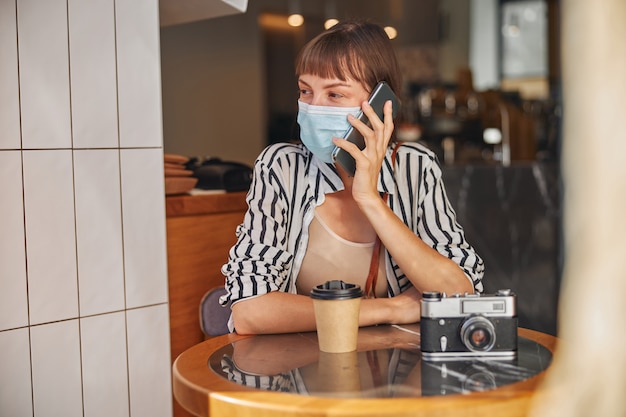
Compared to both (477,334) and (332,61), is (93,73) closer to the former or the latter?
(332,61)

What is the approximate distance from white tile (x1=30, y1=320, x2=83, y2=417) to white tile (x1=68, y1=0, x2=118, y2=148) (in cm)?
45

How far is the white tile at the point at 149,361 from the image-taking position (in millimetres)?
1943

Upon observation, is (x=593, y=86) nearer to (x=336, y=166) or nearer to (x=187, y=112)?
(x=336, y=166)

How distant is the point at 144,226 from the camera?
195 cm

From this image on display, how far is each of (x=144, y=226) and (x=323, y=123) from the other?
658 millimetres

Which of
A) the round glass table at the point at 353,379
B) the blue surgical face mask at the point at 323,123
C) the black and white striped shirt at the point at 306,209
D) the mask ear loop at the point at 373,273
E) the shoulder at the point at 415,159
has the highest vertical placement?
the blue surgical face mask at the point at 323,123

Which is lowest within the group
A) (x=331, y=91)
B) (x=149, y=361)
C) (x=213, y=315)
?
(x=149, y=361)

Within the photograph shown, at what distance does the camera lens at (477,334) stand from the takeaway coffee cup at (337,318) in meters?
0.19

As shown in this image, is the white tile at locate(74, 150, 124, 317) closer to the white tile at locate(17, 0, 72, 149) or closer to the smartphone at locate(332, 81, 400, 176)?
the white tile at locate(17, 0, 72, 149)

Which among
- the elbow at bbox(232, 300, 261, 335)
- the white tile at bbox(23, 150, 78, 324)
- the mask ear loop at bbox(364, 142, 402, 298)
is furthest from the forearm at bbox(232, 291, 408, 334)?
the white tile at bbox(23, 150, 78, 324)

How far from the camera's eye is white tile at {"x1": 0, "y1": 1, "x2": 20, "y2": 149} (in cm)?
163

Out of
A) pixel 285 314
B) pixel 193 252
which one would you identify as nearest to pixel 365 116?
pixel 285 314

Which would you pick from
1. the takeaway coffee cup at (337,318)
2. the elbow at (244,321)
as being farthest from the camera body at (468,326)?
the elbow at (244,321)

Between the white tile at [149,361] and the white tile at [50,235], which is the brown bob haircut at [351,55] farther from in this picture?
the white tile at [149,361]
